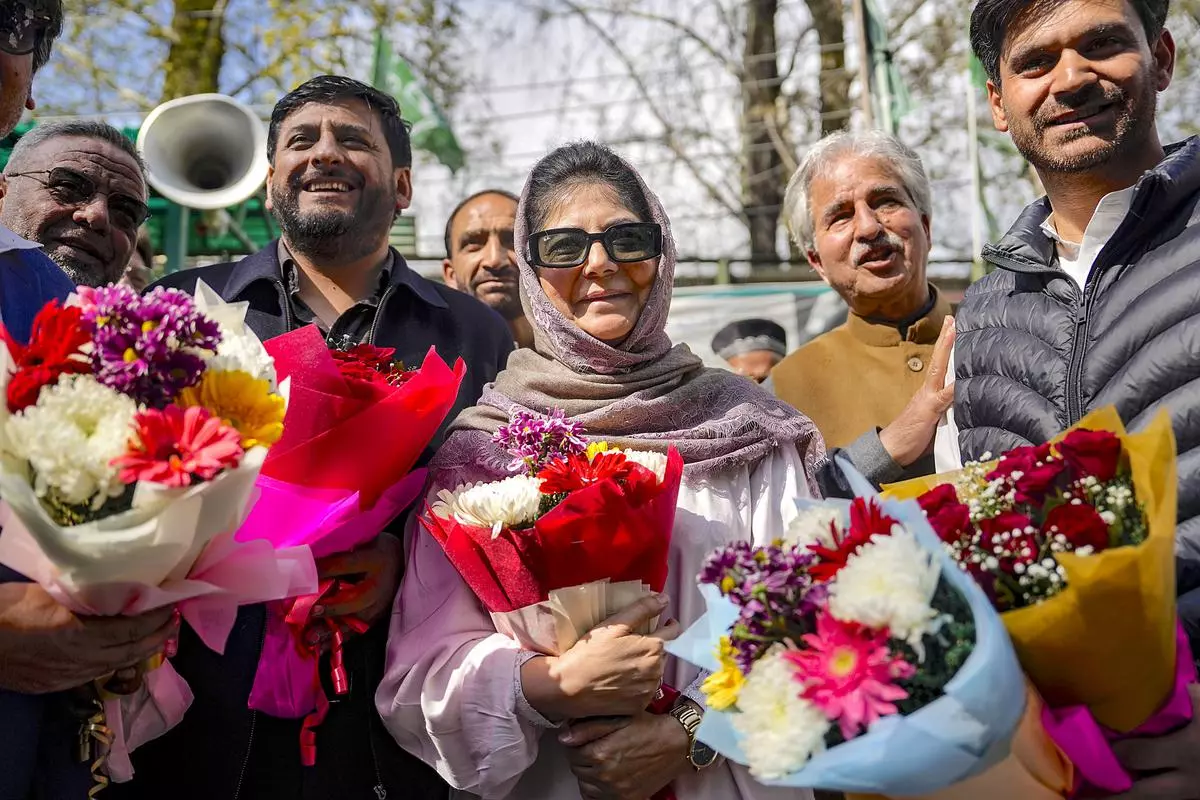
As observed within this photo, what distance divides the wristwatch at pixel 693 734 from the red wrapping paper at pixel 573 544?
34cm

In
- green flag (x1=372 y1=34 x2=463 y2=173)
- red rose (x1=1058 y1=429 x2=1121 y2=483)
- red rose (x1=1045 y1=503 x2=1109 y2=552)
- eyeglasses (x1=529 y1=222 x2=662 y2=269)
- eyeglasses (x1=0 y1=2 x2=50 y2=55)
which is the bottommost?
red rose (x1=1045 y1=503 x2=1109 y2=552)

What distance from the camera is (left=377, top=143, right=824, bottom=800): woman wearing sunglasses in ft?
9.20

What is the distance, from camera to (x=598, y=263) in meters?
3.25

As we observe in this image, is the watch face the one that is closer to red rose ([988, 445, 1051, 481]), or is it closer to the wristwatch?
the wristwatch

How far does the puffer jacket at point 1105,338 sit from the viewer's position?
8.16ft

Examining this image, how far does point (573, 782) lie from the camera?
2986 millimetres

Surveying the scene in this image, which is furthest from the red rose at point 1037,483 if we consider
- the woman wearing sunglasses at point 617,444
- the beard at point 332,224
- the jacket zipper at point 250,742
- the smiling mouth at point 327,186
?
the smiling mouth at point 327,186

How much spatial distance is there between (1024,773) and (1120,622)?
32 cm

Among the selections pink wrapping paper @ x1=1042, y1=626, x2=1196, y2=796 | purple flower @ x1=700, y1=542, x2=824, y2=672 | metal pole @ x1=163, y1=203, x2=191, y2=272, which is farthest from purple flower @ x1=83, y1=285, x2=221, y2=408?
metal pole @ x1=163, y1=203, x2=191, y2=272

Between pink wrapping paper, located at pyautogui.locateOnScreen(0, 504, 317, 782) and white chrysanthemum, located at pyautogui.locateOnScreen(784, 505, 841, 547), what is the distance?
988 mm

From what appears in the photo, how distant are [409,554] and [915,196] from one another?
2282 mm

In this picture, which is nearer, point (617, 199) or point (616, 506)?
point (616, 506)

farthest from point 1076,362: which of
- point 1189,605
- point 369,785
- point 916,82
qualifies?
point 916,82

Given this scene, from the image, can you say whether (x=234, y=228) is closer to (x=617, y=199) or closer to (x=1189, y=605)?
(x=617, y=199)
